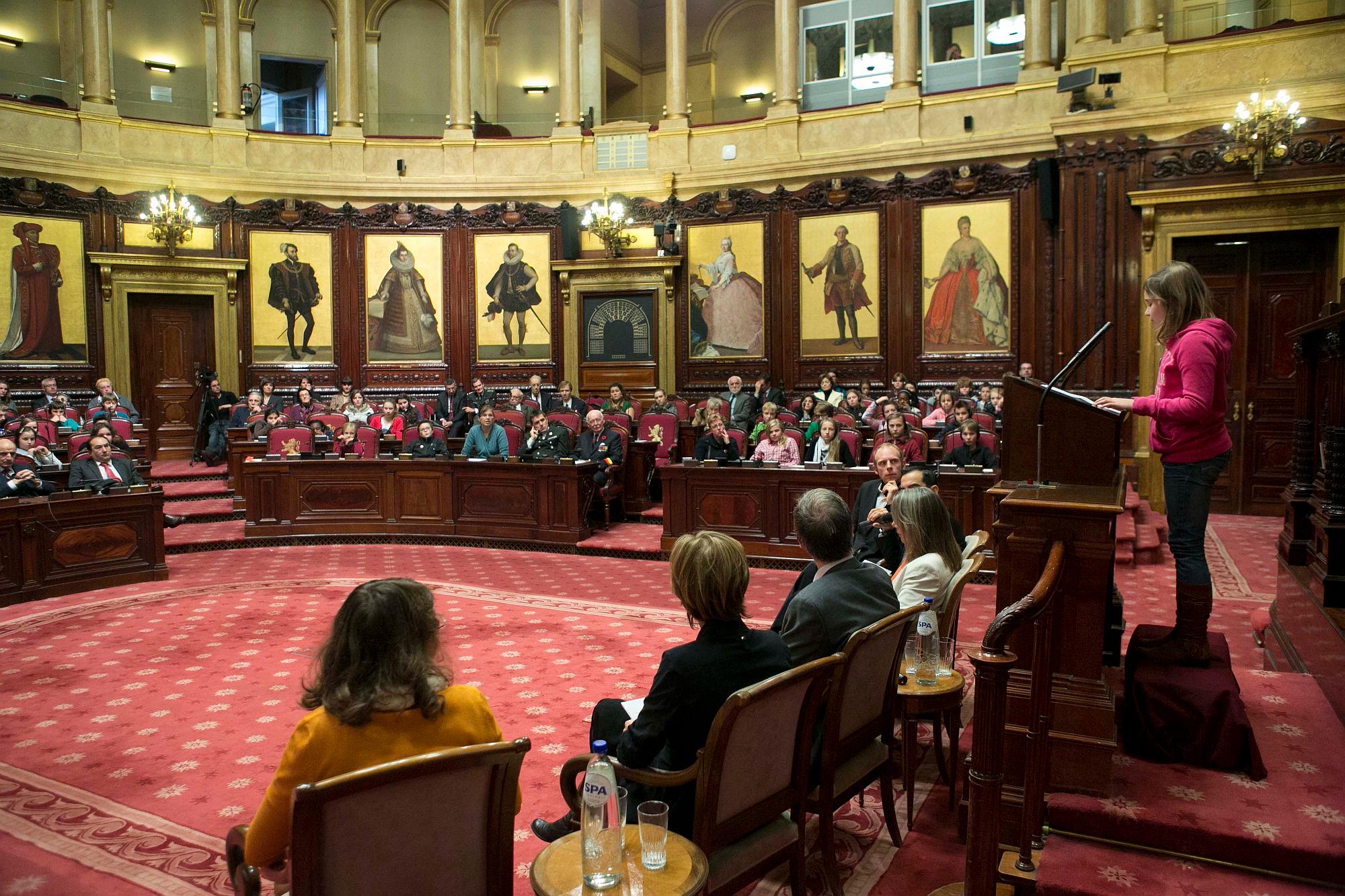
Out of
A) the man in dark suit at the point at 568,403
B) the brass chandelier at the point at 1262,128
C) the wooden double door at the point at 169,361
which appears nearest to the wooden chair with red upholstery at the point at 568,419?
the man in dark suit at the point at 568,403

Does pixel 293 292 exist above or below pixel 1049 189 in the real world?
below

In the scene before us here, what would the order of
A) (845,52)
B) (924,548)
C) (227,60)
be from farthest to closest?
1. (227,60)
2. (845,52)
3. (924,548)

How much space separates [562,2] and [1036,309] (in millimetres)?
8741

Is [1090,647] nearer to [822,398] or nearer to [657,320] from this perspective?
[822,398]

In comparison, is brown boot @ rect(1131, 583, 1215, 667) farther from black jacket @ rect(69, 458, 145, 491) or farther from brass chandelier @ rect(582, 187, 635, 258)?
brass chandelier @ rect(582, 187, 635, 258)

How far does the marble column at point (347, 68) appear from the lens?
47.9 ft

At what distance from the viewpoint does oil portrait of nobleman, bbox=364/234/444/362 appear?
→ 14.5 m

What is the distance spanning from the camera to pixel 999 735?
7.09ft

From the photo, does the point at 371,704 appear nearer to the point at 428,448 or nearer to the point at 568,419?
the point at 428,448

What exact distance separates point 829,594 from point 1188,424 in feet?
4.07

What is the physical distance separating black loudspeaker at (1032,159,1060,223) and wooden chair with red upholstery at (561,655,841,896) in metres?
10.2

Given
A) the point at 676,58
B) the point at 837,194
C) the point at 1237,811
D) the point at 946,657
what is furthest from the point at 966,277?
the point at 1237,811

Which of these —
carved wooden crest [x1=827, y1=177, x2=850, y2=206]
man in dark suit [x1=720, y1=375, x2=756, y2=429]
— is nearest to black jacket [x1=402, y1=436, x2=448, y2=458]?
man in dark suit [x1=720, y1=375, x2=756, y2=429]

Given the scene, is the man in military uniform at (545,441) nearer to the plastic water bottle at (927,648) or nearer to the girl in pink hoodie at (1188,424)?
the plastic water bottle at (927,648)
